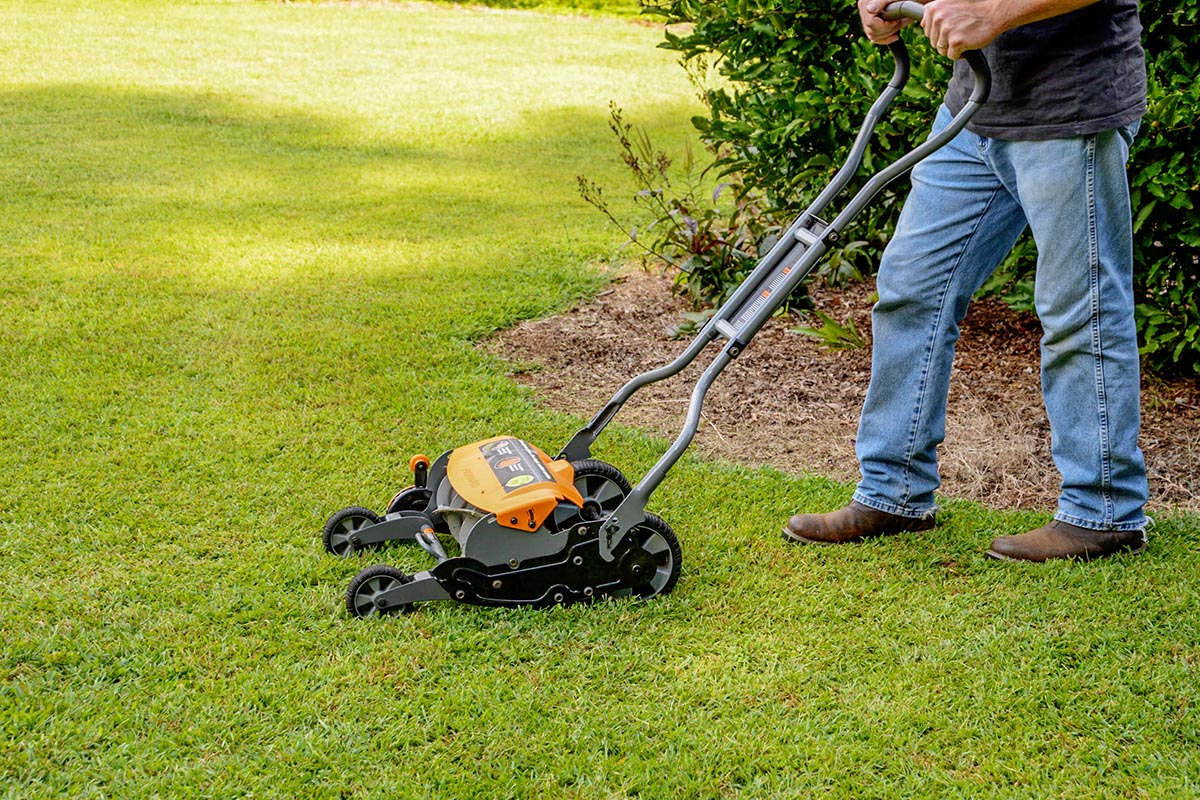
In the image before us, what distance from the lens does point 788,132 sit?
4.41 m

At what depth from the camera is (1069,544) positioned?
2.94m

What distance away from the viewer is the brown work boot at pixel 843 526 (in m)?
3.07

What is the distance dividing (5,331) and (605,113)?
6.05m

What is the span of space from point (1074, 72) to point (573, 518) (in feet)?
4.92

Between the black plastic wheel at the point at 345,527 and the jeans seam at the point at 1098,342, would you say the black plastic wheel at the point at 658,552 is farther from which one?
the jeans seam at the point at 1098,342

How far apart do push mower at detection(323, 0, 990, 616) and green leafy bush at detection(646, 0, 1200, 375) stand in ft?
3.92

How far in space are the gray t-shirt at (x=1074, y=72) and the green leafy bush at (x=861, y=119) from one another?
3.24ft

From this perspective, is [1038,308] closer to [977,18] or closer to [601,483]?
[977,18]

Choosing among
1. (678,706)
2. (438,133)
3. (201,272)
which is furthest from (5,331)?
(438,133)

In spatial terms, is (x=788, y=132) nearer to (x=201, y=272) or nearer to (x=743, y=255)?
(x=743, y=255)

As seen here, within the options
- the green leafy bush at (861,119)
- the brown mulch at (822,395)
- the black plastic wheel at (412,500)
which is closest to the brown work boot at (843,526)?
the brown mulch at (822,395)

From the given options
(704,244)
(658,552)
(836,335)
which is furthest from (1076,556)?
(704,244)

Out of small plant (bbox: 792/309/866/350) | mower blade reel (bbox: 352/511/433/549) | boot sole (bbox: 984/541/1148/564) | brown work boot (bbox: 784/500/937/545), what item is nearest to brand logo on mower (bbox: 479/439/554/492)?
mower blade reel (bbox: 352/511/433/549)

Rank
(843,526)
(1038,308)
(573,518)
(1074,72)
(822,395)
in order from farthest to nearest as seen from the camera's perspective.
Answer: (822,395) → (843,526) → (1038,308) → (573,518) → (1074,72)
